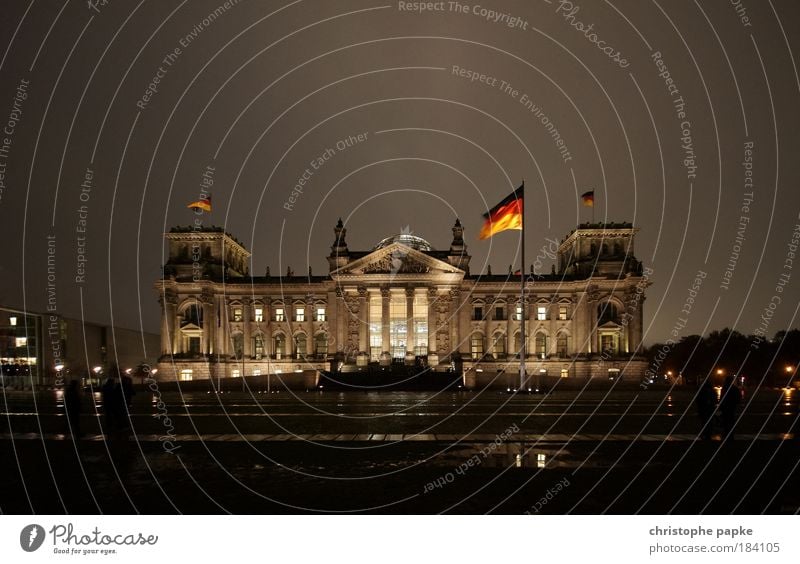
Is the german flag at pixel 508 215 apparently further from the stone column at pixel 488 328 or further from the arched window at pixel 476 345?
the arched window at pixel 476 345

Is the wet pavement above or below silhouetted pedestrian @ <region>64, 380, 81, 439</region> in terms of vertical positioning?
below

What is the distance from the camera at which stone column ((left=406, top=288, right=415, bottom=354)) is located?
86562mm

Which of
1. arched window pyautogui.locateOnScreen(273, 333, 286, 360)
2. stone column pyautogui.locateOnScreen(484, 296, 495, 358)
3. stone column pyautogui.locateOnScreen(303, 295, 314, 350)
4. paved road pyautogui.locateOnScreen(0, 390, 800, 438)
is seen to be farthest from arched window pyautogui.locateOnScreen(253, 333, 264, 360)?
paved road pyautogui.locateOnScreen(0, 390, 800, 438)

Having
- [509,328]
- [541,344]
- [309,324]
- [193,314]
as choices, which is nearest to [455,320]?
[509,328]

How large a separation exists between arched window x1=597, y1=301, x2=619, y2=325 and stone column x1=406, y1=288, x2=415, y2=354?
25.5 metres

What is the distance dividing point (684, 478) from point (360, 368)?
66.5 meters

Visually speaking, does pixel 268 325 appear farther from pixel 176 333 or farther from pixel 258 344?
pixel 176 333

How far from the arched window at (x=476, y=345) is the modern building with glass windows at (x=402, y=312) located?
5.6 inches

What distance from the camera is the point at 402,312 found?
300 feet

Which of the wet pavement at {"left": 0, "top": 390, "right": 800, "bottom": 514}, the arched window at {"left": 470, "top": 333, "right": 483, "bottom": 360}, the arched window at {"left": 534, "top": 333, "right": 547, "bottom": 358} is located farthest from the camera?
the arched window at {"left": 534, "top": 333, "right": 547, "bottom": 358}

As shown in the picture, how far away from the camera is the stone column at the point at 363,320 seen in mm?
87375

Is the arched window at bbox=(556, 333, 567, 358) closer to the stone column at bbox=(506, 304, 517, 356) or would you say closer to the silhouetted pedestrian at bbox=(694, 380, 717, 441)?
the stone column at bbox=(506, 304, 517, 356)

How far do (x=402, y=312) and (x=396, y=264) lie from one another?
811 centimetres

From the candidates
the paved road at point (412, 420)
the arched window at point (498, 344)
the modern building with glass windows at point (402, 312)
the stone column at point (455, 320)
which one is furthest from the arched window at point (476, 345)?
the paved road at point (412, 420)
